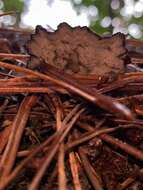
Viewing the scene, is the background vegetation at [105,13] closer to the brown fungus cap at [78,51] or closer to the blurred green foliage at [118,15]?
the blurred green foliage at [118,15]

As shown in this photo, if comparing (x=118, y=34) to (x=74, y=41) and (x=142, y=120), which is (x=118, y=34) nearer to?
(x=74, y=41)

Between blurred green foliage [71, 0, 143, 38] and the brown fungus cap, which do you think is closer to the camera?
the brown fungus cap

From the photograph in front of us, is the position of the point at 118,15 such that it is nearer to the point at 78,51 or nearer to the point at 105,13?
the point at 105,13

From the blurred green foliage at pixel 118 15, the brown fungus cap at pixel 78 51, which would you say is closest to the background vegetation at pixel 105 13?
the blurred green foliage at pixel 118 15

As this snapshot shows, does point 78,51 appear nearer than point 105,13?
Yes

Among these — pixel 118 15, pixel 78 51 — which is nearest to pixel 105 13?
pixel 118 15

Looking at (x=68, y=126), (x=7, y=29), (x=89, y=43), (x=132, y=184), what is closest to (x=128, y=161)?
(x=132, y=184)

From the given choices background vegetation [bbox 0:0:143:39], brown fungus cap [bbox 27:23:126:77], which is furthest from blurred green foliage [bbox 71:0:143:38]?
brown fungus cap [bbox 27:23:126:77]

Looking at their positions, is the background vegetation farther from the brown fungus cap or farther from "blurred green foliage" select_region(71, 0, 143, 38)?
the brown fungus cap
